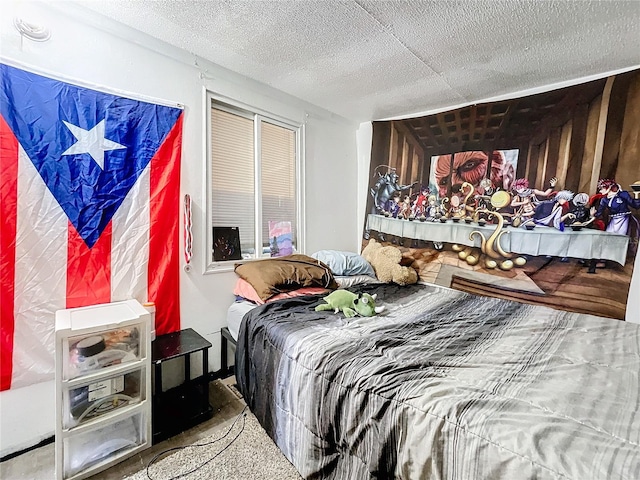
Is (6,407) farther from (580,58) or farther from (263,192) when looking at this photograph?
(580,58)

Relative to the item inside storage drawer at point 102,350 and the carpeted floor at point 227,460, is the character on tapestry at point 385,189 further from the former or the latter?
the item inside storage drawer at point 102,350

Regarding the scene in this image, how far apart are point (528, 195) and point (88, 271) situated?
312cm

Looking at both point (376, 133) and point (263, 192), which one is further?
point (376, 133)

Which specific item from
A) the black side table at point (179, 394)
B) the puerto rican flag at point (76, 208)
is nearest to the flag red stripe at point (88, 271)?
the puerto rican flag at point (76, 208)

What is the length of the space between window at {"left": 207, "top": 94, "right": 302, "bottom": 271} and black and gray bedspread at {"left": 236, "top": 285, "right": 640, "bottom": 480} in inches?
31.7

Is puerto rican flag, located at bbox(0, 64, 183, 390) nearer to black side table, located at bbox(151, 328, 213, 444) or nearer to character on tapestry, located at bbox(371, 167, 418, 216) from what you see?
black side table, located at bbox(151, 328, 213, 444)

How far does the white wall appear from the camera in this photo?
1.52 metres

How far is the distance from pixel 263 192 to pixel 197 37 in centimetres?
116

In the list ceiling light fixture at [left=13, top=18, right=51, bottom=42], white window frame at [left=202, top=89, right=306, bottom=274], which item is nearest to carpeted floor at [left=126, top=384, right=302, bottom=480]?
white window frame at [left=202, top=89, right=306, bottom=274]

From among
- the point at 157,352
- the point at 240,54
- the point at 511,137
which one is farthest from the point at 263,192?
the point at 511,137

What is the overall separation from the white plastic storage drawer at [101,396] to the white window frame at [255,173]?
82 cm

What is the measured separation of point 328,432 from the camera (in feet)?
4.11

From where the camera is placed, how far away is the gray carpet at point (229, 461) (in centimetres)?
139

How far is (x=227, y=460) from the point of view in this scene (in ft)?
4.85
